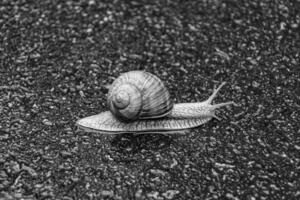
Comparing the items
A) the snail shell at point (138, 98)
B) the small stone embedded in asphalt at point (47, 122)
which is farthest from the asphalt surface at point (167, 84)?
the snail shell at point (138, 98)

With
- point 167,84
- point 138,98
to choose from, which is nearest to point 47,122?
point 138,98

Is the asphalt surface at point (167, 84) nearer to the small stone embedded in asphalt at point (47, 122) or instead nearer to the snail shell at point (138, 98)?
the small stone embedded in asphalt at point (47, 122)

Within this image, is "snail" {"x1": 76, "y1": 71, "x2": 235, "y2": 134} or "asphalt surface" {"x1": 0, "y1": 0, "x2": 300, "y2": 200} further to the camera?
"snail" {"x1": 76, "y1": 71, "x2": 235, "y2": 134}

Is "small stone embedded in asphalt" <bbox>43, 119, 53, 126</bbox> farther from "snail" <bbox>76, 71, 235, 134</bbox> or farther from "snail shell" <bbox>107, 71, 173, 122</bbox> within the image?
"snail shell" <bbox>107, 71, 173, 122</bbox>

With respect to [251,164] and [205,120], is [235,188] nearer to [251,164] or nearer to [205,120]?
[251,164]

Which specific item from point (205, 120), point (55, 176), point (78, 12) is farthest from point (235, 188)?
point (78, 12)

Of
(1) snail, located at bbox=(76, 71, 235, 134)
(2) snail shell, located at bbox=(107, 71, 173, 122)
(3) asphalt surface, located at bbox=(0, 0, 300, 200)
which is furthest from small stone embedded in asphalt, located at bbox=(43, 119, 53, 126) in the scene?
(2) snail shell, located at bbox=(107, 71, 173, 122)
